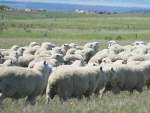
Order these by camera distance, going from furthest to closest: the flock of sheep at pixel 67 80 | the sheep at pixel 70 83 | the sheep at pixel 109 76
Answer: the sheep at pixel 109 76, the sheep at pixel 70 83, the flock of sheep at pixel 67 80

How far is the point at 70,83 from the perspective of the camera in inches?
273

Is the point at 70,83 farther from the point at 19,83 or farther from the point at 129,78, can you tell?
A: the point at 129,78

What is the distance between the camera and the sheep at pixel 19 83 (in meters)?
6.29

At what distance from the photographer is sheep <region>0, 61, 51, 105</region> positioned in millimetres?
6285

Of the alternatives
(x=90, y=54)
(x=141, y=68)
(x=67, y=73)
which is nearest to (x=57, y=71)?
(x=67, y=73)

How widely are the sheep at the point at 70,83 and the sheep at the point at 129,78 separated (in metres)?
1.63

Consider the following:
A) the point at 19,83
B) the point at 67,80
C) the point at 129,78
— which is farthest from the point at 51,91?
the point at 129,78

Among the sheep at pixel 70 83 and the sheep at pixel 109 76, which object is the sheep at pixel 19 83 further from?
the sheep at pixel 109 76

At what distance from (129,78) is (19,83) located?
441 cm

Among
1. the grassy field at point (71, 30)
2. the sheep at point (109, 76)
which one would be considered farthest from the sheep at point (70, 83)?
the grassy field at point (71, 30)

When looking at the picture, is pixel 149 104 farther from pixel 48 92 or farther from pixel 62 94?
pixel 48 92

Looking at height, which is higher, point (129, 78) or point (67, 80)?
point (67, 80)

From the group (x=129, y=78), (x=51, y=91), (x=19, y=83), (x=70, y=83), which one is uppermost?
(x=19, y=83)

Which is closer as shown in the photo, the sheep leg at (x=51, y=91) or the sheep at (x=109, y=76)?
the sheep leg at (x=51, y=91)
